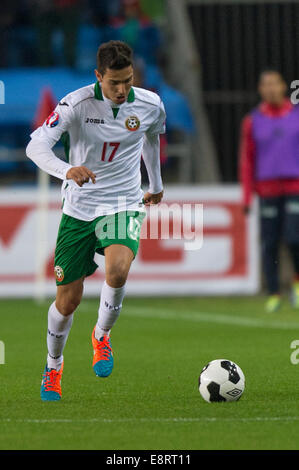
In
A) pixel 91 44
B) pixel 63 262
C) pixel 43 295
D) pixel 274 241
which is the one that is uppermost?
pixel 91 44

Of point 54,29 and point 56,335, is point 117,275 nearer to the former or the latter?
point 56,335

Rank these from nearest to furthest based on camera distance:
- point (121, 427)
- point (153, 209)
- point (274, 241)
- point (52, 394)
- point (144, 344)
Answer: point (121, 427) → point (52, 394) → point (144, 344) → point (274, 241) → point (153, 209)

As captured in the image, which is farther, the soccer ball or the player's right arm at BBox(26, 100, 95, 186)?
the player's right arm at BBox(26, 100, 95, 186)

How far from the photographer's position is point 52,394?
636cm

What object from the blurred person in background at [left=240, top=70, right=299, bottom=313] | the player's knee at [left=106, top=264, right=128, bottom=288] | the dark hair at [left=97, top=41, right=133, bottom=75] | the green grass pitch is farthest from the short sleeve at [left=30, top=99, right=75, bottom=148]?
the blurred person in background at [left=240, top=70, right=299, bottom=313]

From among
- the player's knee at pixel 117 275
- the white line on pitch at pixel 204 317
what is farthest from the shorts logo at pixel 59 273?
the white line on pitch at pixel 204 317

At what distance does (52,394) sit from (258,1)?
12.7m

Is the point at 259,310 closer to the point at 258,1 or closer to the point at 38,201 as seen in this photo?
the point at 38,201

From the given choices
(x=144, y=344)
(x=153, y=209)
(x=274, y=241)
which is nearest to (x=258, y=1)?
(x=153, y=209)

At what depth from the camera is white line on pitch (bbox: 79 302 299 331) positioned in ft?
35.0

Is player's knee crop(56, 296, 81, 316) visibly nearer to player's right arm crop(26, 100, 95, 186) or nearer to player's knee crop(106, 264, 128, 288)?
player's knee crop(106, 264, 128, 288)

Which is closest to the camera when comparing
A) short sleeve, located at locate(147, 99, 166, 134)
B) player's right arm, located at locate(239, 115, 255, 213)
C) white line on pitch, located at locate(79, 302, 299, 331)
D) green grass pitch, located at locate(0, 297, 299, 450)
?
green grass pitch, located at locate(0, 297, 299, 450)

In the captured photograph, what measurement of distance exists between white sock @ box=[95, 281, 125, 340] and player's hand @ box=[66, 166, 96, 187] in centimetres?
99

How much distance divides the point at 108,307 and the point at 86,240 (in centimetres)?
50
